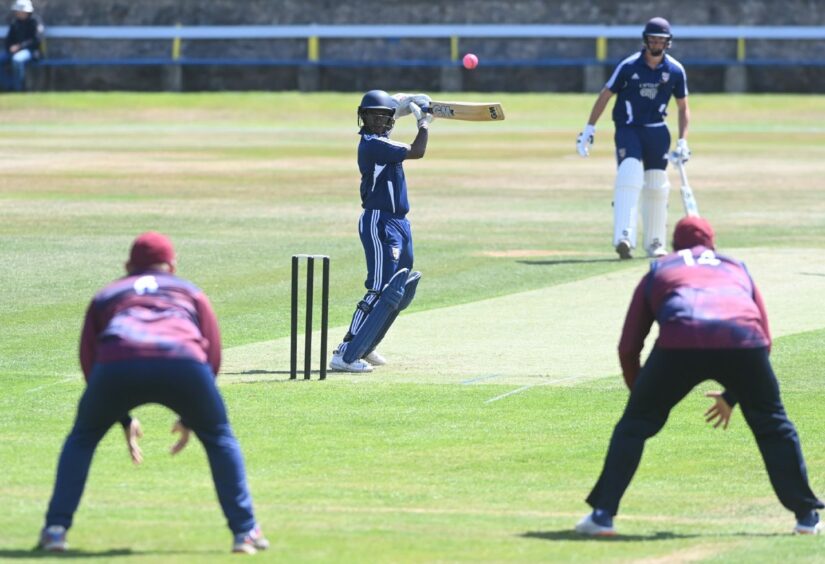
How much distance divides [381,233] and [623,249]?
23.4ft

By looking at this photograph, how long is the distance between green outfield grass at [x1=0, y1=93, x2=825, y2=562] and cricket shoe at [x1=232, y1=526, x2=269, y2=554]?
0.06m

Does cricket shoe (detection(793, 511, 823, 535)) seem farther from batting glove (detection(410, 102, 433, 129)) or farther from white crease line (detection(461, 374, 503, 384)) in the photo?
batting glove (detection(410, 102, 433, 129))

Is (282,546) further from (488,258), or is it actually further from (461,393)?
(488,258)

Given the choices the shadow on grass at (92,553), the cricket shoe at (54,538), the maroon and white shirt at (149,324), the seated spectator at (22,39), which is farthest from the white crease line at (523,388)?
the seated spectator at (22,39)

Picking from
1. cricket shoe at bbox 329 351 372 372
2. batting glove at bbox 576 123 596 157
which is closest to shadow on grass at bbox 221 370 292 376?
cricket shoe at bbox 329 351 372 372

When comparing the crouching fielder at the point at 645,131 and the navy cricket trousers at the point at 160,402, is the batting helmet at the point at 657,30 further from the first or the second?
the navy cricket trousers at the point at 160,402

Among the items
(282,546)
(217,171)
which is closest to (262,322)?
(282,546)

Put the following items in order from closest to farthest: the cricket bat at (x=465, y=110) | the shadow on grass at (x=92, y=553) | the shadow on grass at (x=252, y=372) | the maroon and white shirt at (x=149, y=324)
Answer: the shadow on grass at (x=92, y=553), the maroon and white shirt at (x=149, y=324), the shadow on grass at (x=252, y=372), the cricket bat at (x=465, y=110)

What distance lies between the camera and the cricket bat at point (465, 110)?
1364 cm

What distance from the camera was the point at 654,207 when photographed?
20047mm

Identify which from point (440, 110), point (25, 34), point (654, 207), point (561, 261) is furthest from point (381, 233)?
point (25, 34)

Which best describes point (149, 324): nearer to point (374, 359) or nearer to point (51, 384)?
point (51, 384)

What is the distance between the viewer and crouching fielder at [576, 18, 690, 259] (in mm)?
19281

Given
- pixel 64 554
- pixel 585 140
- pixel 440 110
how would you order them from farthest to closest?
pixel 585 140
pixel 440 110
pixel 64 554
